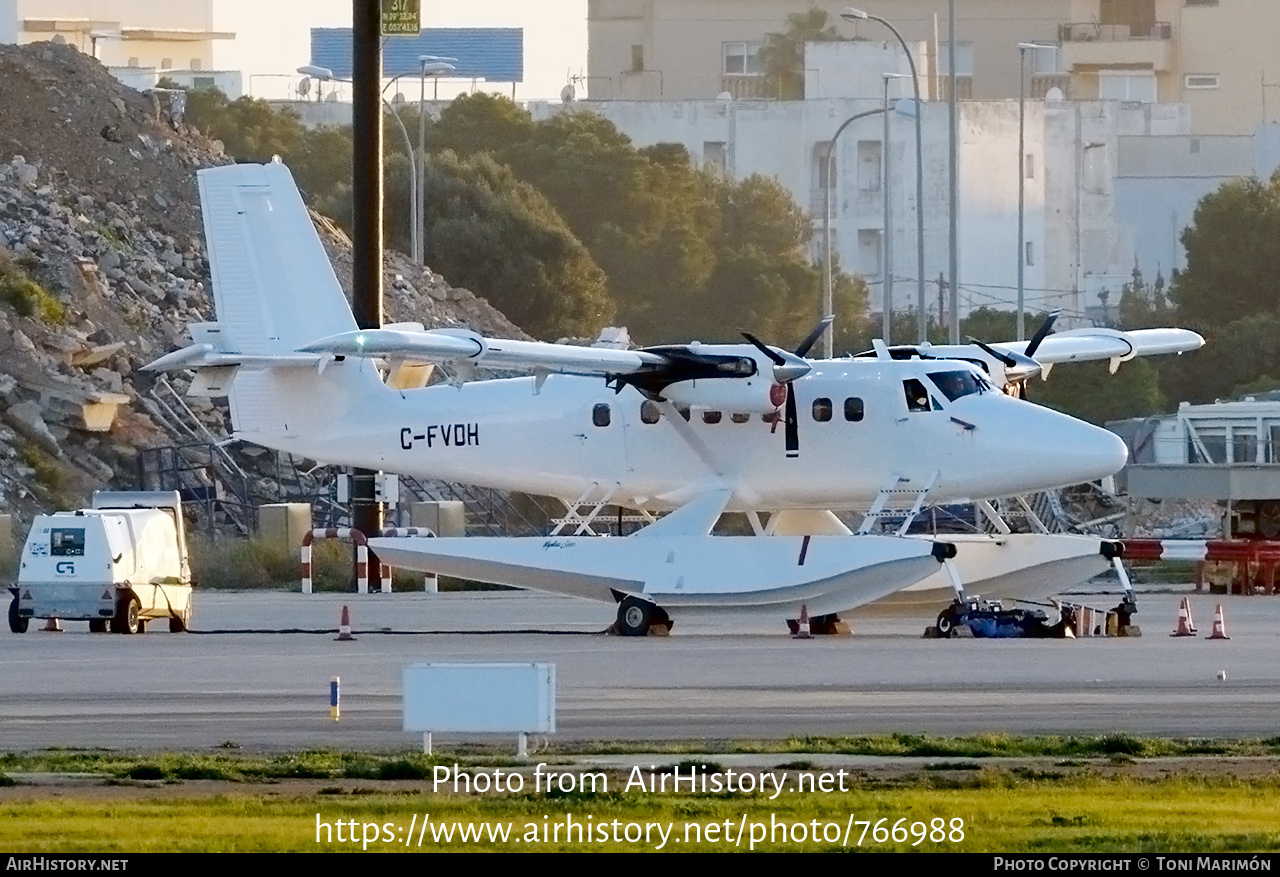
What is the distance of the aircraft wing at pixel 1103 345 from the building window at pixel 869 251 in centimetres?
6579

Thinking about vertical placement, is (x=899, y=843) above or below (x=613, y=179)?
below

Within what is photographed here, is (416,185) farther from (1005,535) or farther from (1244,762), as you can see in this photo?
(1244,762)

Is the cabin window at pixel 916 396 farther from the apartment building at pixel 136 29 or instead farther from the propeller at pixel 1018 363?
the apartment building at pixel 136 29

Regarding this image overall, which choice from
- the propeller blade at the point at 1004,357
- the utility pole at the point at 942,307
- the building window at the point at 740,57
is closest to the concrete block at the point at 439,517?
the propeller blade at the point at 1004,357

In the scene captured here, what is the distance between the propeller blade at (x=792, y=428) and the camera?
1063 inches

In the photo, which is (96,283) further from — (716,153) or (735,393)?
(716,153)

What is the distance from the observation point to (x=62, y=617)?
2648cm

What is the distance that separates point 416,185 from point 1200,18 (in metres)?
68.4

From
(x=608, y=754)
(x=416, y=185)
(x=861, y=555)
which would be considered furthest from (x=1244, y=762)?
(x=416, y=185)

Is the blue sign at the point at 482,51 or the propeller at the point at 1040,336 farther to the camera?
the blue sign at the point at 482,51

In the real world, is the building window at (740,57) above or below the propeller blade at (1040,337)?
above

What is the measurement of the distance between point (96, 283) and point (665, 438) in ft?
91.1

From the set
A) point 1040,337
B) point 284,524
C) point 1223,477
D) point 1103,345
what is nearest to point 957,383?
point 1040,337

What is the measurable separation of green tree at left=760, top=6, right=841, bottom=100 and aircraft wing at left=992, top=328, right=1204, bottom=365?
262ft
